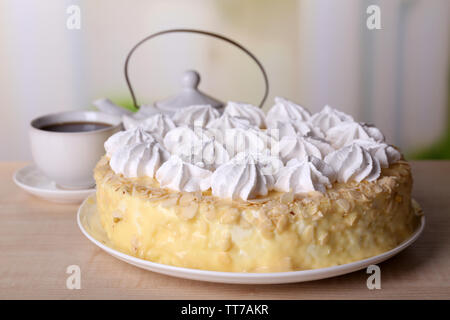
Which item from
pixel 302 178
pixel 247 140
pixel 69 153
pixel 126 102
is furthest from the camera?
pixel 126 102

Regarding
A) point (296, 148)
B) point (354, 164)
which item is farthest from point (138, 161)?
point (354, 164)

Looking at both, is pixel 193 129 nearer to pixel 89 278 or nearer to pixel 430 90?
pixel 89 278

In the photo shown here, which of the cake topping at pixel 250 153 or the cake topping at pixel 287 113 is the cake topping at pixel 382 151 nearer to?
the cake topping at pixel 250 153

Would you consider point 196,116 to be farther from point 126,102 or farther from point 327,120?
point 126,102

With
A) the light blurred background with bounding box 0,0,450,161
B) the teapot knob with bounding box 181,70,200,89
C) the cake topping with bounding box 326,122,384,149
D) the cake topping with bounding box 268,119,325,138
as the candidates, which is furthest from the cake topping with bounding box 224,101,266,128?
the light blurred background with bounding box 0,0,450,161

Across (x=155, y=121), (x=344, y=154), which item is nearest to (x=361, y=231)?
(x=344, y=154)

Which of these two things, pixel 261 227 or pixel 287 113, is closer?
pixel 261 227

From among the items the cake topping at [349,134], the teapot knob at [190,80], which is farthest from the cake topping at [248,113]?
the teapot knob at [190,80]
